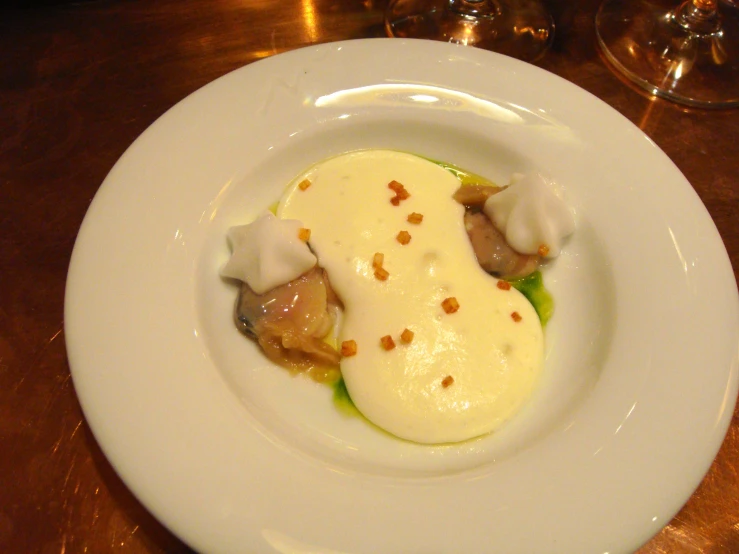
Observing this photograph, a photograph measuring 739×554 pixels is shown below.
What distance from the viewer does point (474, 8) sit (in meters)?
2.46

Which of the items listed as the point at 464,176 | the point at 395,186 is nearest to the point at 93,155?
the point at 395,186

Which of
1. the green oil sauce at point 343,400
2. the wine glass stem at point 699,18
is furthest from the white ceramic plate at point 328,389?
the wine glass stem at point 699,18

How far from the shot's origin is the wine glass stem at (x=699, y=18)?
2469 mm

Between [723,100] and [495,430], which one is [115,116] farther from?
[723,100]

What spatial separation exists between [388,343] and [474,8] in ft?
5.56

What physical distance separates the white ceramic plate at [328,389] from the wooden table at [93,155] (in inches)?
15.3

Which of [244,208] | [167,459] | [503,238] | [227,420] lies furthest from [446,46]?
[167,459]

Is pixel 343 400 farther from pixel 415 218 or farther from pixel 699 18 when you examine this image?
pixel 699 18

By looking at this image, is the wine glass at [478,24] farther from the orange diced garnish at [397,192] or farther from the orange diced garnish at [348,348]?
the orange diced garnish at [348,348]

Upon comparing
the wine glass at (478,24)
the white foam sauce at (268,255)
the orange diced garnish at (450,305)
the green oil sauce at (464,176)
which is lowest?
the orange diced garnish at (450,305)

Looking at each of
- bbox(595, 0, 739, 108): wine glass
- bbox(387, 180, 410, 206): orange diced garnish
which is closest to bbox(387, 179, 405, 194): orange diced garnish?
bbox(387, 180, 410, 206): orange diced garnish

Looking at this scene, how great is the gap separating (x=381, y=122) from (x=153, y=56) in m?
1.11

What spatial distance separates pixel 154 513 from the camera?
115 cm

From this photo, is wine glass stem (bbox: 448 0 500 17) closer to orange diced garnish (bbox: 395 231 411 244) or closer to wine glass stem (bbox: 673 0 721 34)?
wine glass stem (bbox: 673 0 721 34)
